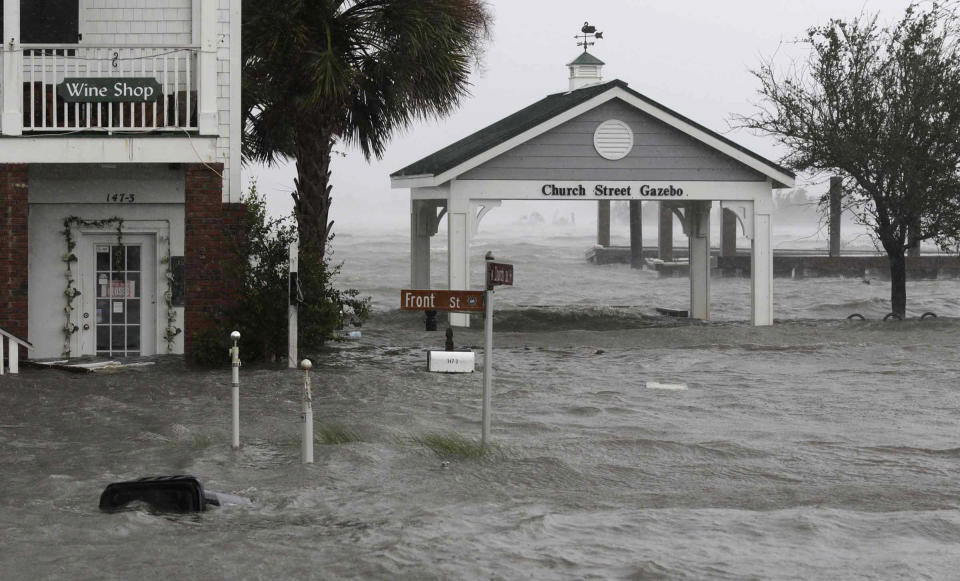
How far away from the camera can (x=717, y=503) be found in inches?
426

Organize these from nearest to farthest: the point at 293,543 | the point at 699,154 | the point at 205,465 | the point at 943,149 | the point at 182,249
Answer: the point at 293,543
the point at 205,465
the point at 182,249
the point at 699,154
the point at 943,149

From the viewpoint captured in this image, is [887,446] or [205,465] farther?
[887,446]

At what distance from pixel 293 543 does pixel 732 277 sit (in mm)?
50757

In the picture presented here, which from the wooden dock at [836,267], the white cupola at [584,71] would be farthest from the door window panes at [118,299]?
the wooden dock at [836,267]

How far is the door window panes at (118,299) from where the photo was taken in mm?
19625

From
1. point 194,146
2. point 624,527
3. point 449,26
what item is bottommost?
point 624,527

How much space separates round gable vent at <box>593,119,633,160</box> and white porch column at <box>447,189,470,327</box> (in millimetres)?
2924

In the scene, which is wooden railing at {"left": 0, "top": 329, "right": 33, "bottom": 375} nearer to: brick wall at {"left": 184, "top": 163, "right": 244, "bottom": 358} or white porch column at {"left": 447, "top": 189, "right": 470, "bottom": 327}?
brick wall at {"left": 184, "top": 163, "right": 244, "bottom": 358}

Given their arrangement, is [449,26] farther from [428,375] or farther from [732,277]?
[732,277]

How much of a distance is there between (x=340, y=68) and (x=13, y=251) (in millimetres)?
6181

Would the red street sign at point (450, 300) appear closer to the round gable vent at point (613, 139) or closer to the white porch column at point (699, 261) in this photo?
the round gable vent at point (613, 139)

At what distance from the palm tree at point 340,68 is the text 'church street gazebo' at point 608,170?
172cm

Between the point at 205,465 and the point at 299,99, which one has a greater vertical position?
the point at 299,99

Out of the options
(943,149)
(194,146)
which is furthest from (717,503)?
(943,149)
